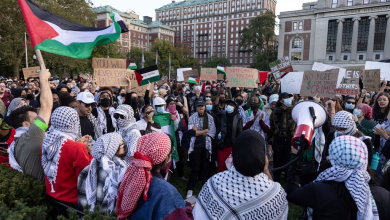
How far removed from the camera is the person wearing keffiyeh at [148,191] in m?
1.84

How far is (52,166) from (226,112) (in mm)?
3799

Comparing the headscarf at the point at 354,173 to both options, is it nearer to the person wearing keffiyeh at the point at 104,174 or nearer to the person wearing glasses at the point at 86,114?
the person wearing keffiyeh at the point at 104,174

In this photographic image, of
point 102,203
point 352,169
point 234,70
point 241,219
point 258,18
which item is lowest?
point 102,203

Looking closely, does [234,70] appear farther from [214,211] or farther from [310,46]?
[310,46]

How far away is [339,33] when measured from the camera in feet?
174

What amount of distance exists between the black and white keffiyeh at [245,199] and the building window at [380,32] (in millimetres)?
64270

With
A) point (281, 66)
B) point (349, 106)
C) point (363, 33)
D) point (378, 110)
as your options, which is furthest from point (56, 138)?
point (363, 33)

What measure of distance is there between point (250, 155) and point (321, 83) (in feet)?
14.1

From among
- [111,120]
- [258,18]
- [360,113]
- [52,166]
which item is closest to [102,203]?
[52,166]

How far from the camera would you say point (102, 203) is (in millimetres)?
2303

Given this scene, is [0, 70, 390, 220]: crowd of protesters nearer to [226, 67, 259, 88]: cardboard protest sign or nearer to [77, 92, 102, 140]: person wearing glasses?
[77, 92, 102, 140]: person wearing glasses

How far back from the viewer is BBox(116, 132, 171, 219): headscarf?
1.84 m

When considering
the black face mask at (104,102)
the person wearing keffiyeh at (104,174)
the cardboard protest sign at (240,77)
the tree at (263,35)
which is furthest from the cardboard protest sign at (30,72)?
the tree at (263,35)

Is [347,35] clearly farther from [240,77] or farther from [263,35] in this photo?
[240,77]
